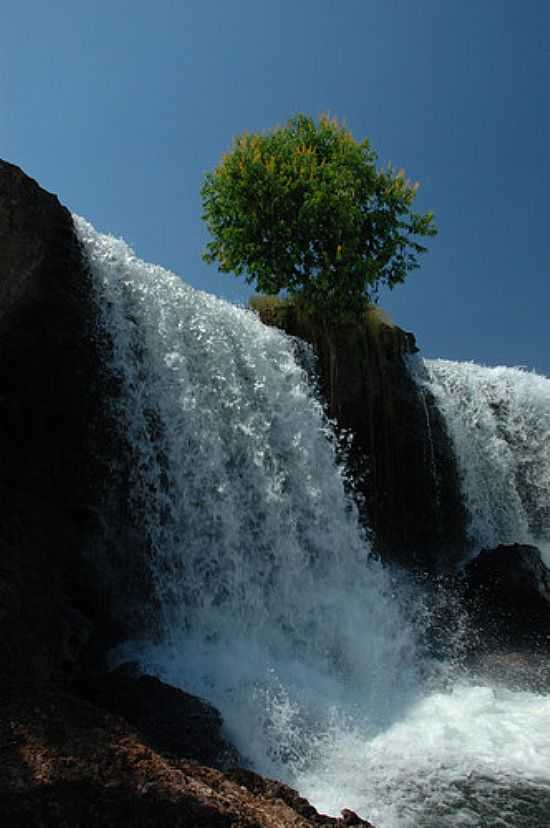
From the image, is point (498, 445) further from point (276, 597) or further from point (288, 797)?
point (288, 797)

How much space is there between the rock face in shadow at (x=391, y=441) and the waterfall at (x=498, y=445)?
621 millimetres

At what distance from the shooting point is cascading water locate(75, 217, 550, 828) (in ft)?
21.6

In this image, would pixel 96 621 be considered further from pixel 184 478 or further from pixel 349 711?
pixel 349 711

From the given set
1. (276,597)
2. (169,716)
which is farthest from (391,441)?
(169,716)

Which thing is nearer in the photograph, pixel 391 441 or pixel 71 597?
pixel 71 597

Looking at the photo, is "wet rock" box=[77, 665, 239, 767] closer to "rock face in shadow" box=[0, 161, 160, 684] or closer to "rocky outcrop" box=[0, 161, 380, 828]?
"rocky outcrop" box=[0, 161, 380, 828]

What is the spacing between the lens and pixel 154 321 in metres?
10.5

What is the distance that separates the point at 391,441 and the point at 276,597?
711 cm

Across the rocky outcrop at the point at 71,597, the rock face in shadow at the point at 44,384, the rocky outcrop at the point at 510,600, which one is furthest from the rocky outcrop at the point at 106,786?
the rocky outcrop at the point at 510,600

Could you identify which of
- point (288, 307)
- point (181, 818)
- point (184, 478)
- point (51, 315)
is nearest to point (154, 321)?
point (51, 315)

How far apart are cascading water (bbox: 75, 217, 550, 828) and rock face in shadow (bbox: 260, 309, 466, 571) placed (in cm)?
227

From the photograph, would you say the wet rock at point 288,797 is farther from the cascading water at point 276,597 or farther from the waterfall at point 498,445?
the waterfall at point 498,445

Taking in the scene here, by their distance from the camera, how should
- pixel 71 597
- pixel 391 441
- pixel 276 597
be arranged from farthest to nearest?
1. pixel 391 441
2. pixel 276 597
3. pixel 71 597

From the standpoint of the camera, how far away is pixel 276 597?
379 inches
